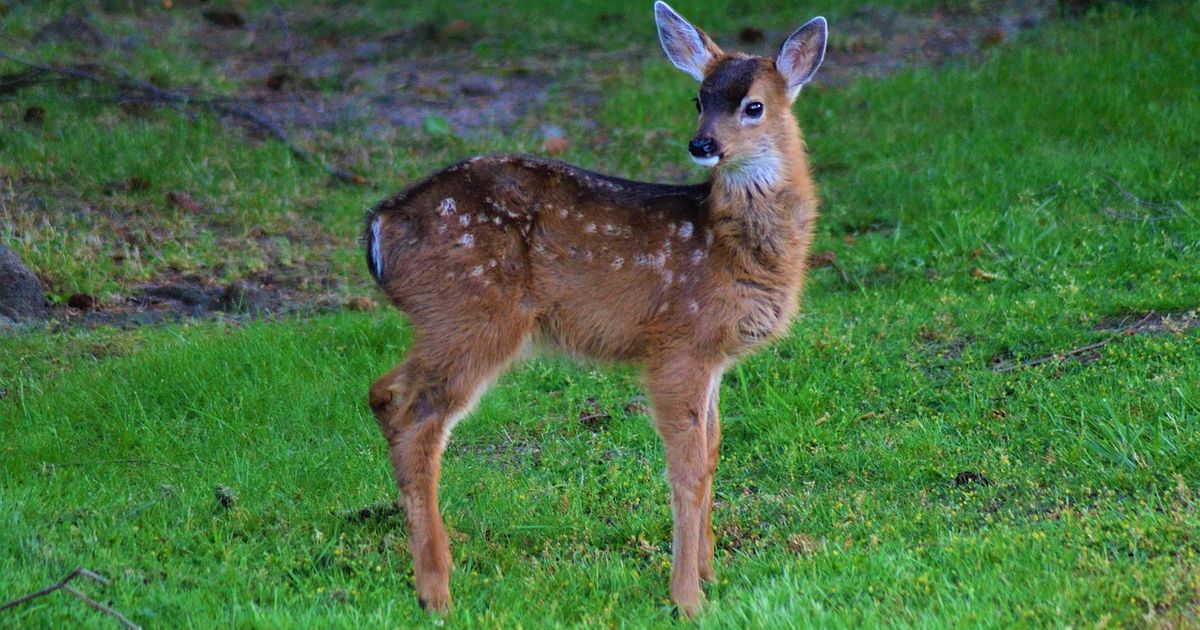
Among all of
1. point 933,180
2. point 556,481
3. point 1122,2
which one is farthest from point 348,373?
point 1122,2

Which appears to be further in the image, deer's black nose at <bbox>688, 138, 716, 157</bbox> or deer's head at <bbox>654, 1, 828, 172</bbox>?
deer's head at <bbox>654, 1, 828, 172</bbox>

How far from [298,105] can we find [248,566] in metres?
7.06

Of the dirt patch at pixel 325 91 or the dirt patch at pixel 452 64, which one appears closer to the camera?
the dirt patch at pixel 325 91

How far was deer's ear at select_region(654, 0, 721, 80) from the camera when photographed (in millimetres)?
5973

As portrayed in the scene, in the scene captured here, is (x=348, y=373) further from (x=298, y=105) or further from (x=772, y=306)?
(x=298, y=105)

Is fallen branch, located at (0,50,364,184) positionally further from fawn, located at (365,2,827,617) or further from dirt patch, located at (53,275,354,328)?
fawn, located at (365,2,827,617)

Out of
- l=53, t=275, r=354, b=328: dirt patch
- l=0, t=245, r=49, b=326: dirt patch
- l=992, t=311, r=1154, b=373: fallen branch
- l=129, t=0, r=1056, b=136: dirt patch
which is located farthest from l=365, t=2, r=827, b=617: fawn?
l=129, t=0, r=1056, b=136: dirt patch

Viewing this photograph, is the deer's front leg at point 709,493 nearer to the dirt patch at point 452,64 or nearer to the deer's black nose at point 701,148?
the deer's black nose at point 701,148

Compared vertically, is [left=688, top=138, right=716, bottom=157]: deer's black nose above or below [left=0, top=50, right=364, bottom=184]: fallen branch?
above

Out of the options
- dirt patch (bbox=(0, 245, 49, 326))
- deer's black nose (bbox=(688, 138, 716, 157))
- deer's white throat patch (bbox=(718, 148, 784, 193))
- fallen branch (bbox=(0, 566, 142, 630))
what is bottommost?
dirt patch (bbox=(0, 245, 49, 326))

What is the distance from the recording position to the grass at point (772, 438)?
4746 millimetres

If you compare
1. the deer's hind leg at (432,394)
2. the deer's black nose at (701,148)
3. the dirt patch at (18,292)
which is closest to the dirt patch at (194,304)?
the dirt patch at (18,292)

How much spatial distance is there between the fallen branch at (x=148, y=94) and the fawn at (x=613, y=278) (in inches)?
197

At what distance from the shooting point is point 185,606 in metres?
4.64
